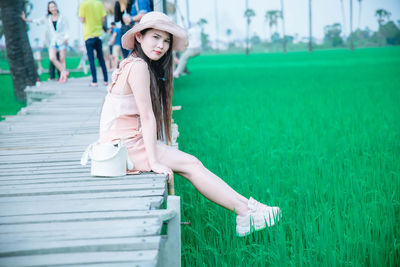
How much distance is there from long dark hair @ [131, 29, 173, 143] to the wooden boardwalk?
0.45 metres

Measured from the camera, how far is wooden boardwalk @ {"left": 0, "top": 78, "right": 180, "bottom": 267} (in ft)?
5.36

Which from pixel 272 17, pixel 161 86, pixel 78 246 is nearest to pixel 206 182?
pixel 161 86

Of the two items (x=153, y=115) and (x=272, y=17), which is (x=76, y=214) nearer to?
(x=153, y=115)

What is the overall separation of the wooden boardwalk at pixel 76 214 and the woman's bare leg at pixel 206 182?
17 centimetres

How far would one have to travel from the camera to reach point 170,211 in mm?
2018

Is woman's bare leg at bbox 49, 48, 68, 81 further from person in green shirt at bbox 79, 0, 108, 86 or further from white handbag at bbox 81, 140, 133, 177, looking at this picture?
white handbag at bbox 81, 140, 133, 177

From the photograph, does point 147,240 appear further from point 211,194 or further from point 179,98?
point 179,98

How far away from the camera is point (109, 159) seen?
2.56m

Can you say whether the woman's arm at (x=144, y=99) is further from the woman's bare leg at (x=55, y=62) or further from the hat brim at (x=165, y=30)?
the woman's bare leg at (x=55, y=62)

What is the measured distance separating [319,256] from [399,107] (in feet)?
18.7

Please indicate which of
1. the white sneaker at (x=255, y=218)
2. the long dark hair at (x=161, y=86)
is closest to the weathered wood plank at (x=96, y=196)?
the white sneaker at (x=255, y=218)

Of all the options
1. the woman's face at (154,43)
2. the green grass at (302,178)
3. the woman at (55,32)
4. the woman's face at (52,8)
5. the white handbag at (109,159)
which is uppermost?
the woman's face at (52,8)

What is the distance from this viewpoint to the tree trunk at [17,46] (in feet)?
30.9

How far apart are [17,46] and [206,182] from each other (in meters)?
8.13
